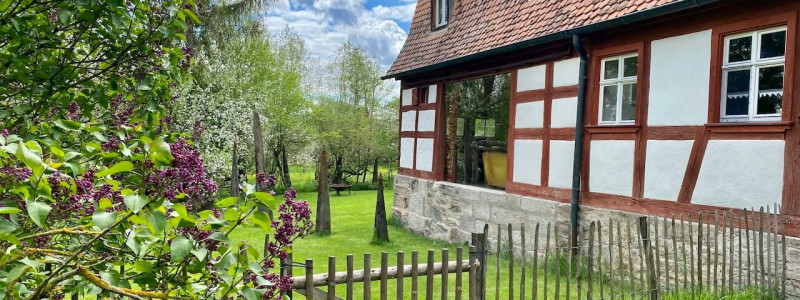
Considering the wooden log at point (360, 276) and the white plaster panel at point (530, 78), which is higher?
the white plaster panel at point (530, 78)

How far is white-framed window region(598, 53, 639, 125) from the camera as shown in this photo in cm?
733

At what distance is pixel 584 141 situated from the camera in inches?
309

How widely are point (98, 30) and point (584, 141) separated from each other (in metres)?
6.79

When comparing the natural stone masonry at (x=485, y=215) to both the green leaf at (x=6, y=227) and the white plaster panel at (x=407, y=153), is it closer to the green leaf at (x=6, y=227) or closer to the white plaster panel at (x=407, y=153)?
the white plaster panel at (x=407, y=153)

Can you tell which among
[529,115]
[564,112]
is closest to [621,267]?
[564,112]

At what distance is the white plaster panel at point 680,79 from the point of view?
636 cm

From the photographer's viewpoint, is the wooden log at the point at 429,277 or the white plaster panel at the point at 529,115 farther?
the white plaster panel at the point at 529,115

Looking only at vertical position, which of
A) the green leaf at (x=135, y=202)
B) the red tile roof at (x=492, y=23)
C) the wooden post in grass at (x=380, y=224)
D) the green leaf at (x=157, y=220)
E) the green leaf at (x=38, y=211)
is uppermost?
the red tile roof at (x=492, y=23)

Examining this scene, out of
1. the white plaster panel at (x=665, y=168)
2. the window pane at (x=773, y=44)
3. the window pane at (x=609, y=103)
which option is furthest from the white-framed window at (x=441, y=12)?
the window pane at (x=773, y=44)

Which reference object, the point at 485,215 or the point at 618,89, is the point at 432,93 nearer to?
the point at 485,215

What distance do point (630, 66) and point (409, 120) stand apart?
632 cm

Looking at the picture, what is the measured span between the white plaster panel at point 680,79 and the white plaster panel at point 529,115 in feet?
6.72

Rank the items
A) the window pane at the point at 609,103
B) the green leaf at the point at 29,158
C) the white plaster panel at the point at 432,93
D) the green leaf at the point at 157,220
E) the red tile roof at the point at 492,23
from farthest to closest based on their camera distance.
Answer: the white plaster panel at the point at 432,93 → the red tile roof at the point at 492,23 → the window pane at the point at 609,103 → the green leaf at the point at 157,220 → the green leaf at the point at 29,158

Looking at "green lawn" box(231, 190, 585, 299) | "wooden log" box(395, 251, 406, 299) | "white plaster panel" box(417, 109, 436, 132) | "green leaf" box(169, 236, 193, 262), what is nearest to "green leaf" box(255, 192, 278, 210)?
"green leaf" box(169, 236, 193, 262)
